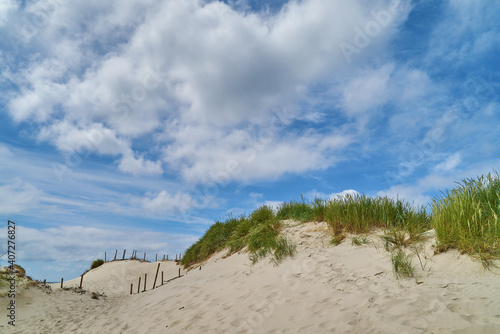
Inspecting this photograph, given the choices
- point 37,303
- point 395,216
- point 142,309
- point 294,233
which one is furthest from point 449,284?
point 37,303

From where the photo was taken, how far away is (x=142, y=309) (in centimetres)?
816

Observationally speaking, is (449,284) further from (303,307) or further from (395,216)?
(395,216)

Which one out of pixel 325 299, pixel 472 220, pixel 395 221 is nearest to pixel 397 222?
pixel 395 221

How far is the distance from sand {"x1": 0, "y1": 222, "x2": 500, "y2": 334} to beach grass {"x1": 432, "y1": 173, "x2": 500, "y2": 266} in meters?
0.25

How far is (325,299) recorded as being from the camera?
498 cm

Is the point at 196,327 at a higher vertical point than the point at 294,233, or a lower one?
lower

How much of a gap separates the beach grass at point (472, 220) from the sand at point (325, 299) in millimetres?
246

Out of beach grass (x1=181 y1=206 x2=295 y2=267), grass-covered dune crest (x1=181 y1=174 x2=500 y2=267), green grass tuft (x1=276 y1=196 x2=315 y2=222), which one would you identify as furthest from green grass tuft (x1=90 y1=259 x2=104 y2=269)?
green grass tuft (x1=276 y1=196 x2=315 y2=222)

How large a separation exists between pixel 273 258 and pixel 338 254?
76.0 inches

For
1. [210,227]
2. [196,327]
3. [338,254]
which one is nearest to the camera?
[196,327]

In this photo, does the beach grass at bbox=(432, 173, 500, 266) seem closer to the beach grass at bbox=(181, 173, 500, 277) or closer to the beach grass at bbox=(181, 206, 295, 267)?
the beach grass at bbox=(181, 173, 500, 277)

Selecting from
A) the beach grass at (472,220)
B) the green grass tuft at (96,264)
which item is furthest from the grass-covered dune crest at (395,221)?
the green grass tuft at (96,264)

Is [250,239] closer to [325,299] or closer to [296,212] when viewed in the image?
[296,212]

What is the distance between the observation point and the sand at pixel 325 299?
379cm
